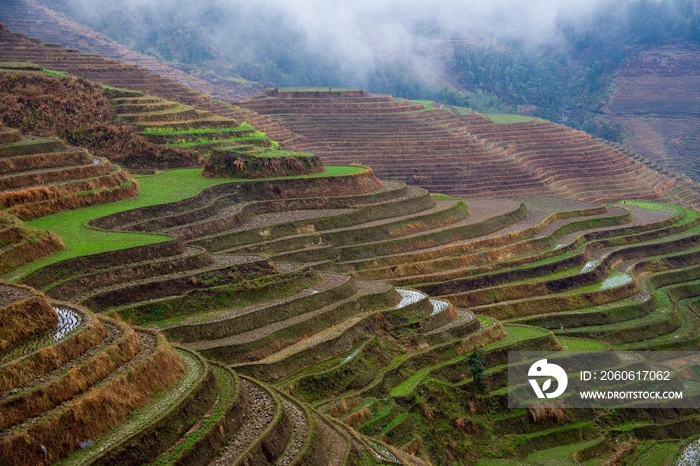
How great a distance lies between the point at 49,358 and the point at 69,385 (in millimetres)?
740

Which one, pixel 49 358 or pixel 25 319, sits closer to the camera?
pixel 49 358

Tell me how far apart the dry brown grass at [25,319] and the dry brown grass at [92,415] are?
6.24 feet

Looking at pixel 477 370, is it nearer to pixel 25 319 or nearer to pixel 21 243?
pixel 21 243

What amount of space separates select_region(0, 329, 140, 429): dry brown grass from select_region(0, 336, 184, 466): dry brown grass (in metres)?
0.29

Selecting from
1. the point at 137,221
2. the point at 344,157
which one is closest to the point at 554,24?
the point at 344,157

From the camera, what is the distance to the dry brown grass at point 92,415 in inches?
585

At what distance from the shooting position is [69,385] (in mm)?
16594

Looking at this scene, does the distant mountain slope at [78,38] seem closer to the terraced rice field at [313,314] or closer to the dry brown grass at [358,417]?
the terraced rice field at [313,314]

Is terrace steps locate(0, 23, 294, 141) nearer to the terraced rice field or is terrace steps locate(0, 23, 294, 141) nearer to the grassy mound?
the terraced rice field

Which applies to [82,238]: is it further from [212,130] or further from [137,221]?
[212,130]

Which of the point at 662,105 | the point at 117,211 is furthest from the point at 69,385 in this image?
the point at 662,105

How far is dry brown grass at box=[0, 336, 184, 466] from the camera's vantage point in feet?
48.8

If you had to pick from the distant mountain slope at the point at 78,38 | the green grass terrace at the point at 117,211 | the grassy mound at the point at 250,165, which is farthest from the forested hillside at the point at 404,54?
the green grass terrace at the point at 117,211

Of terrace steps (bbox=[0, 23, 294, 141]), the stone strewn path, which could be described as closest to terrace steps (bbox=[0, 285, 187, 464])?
the stone strewn path
